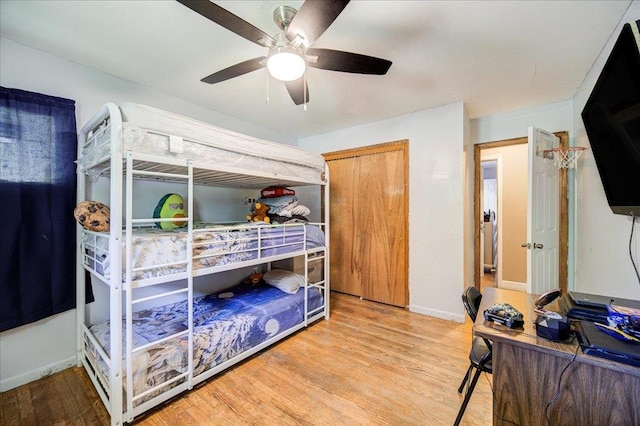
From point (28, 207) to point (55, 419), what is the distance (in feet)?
4.61

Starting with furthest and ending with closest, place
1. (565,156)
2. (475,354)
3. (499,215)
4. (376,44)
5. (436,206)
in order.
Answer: (499,215) → (436,206) → (565,156) → (376,44) → (475,354)

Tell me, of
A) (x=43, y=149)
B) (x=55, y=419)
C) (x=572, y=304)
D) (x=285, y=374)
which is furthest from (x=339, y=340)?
(x=43, y=149)

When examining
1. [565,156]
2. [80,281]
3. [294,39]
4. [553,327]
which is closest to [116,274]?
[80,281]

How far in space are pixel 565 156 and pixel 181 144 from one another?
3.51 metres

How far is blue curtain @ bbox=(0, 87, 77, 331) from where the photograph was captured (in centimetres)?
168

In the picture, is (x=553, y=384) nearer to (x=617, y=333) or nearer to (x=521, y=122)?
(x=617, y=333)

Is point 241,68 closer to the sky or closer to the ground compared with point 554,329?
closer to the sky

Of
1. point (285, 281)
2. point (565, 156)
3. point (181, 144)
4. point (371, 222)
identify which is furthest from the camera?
point (371, 222)

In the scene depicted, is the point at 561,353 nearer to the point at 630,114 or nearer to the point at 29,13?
the point at 630,114

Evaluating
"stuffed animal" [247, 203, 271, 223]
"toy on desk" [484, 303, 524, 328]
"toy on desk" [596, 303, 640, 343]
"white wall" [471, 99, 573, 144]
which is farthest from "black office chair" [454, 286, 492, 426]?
"white wall" [471, 99, 573, 144]

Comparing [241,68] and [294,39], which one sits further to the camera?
[241,68]

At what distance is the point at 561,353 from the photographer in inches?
35.6

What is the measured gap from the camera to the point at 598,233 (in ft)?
6.36

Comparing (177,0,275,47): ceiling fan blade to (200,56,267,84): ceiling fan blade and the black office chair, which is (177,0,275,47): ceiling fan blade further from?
the black office chair
